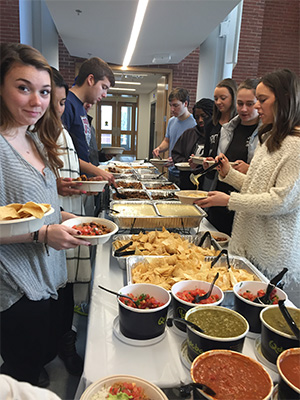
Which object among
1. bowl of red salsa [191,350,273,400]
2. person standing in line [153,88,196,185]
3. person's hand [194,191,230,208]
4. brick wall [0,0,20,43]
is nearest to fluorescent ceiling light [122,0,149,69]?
person standing in line [153,88,196,185]

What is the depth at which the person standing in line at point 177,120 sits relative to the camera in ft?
12.5

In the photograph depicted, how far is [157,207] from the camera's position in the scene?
208 cm

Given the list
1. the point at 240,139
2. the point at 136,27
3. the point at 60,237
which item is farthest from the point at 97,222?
the point at 136,27

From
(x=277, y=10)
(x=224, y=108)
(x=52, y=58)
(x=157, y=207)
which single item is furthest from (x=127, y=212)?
(x=277, y=10)

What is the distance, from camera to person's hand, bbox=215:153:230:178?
1774 millimetres

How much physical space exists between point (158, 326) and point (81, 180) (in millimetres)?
1067

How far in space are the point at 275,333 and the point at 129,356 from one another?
405mm

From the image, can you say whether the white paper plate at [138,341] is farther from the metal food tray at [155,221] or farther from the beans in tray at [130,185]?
the beans in tray at [130,185]

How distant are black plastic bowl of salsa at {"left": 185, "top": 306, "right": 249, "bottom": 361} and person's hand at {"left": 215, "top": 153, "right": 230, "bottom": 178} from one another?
1058 mm

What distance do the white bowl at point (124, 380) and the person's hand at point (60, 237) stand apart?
49 centimetres

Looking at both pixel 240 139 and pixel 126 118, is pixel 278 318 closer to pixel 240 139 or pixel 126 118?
pixel 240 139

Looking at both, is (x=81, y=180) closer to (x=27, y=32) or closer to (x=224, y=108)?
(x=224, y=108)

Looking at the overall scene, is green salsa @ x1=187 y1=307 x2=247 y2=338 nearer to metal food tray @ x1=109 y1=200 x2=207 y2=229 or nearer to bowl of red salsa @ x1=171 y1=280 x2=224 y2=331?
bowl of red salsa @ x1=171 y1=280 x2=224 y2=331

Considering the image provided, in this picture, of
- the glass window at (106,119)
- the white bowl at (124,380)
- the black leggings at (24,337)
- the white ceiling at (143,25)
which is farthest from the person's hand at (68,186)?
the glass window at (106,119)
